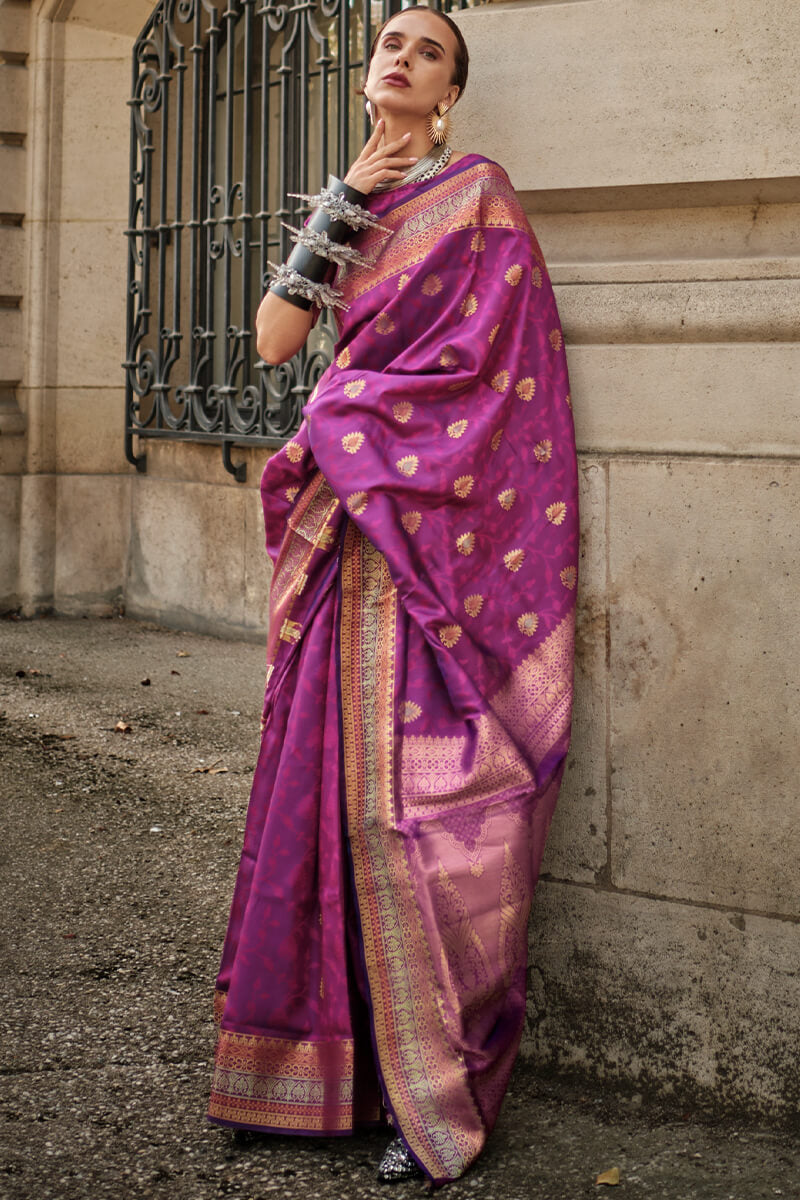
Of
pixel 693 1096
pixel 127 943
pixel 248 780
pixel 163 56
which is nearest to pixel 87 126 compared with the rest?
pixel 163 56

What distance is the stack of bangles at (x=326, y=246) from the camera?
8.12ft

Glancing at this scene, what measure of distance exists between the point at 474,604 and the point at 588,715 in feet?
1.18

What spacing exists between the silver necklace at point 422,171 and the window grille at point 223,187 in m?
3.92

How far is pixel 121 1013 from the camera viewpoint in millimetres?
2961

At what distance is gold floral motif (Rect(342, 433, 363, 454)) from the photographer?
2.37 meters

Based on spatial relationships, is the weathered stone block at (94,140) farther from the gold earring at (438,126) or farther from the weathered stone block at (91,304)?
the gold earring at (438,126)

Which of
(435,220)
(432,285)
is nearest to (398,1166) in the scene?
(432,285)

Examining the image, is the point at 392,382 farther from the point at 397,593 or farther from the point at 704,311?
the point at 704,311

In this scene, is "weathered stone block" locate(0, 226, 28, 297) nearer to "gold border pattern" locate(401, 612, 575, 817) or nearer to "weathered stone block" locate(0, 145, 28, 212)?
"weathered stone block" locate(0, 145, 28, 212)

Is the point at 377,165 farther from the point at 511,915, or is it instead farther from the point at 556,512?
the point at 511,915

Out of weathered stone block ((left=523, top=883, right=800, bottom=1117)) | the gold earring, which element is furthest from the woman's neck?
weathered stone block ((left=523, top=883, right=800, bottom=1117))

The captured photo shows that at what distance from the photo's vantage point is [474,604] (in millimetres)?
2432

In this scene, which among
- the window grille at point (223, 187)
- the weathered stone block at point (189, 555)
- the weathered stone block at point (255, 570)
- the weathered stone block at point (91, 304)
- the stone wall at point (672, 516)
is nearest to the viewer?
the stone wall at point (672, 516)

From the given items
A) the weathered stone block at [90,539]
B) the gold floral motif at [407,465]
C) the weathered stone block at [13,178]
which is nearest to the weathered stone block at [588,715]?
the gold floral motif at [407,465]
